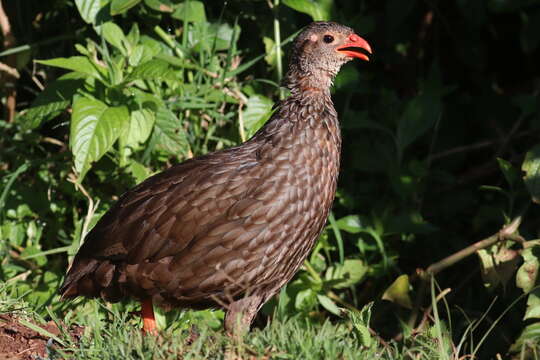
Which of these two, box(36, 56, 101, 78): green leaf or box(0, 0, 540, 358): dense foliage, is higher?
box(36, 56, 101, 78): green leaf

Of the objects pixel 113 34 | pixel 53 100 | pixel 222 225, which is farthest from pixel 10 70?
pixel 222 225

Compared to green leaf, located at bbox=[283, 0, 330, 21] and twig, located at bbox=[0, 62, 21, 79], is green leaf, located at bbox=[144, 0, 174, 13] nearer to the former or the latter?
green leaf, located at bbox=[283, 0, 330, 21]

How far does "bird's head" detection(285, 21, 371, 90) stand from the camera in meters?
4.23

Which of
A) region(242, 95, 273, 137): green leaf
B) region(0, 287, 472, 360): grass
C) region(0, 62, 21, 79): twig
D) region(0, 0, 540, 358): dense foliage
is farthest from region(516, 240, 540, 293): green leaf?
region(0, 62, 21, 79): twig

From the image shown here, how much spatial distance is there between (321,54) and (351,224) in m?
1.25

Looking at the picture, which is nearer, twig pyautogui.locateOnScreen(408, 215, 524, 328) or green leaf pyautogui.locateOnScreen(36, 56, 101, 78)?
green leaf pyautogui.locateOnScreen(36, 56, 101, 78)

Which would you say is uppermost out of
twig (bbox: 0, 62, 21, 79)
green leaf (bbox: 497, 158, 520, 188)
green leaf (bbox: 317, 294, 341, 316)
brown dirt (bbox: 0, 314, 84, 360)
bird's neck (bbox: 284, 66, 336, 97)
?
bird's neck (bbox: 284, 66, 336, 97)

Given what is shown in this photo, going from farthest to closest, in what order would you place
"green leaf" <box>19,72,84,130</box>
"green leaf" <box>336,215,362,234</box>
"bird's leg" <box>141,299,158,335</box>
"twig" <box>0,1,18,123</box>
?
"twig" <box>0,1,18,123</box>
"green leaf" <box>336,215,362,234</box>
"green leaf" <box>19,72,84,130</box>
"bird's leg" <box>141,299,158,335</box>

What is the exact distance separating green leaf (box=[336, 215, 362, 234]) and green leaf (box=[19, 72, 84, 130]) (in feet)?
5.65

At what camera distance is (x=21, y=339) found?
3518mm

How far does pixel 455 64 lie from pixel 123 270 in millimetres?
3382

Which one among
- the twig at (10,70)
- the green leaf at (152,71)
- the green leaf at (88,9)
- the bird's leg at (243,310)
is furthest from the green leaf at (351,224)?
the twig at (10,70)

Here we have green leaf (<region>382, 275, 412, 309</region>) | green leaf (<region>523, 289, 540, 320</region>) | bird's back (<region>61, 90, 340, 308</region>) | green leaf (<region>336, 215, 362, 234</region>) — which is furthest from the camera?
green leaf (<region>336, 215, 362, 234</region>)

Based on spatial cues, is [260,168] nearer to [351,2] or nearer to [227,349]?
[227,349]
